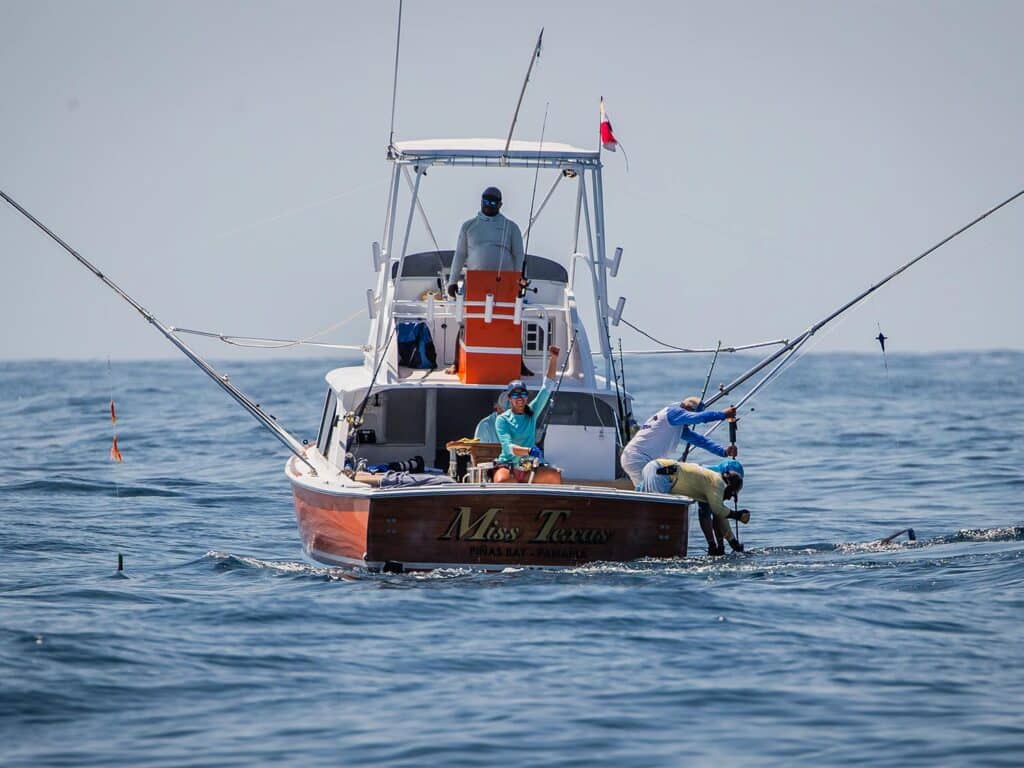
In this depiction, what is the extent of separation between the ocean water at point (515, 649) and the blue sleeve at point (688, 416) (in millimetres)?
1259

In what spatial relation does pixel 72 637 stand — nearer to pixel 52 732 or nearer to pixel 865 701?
pixel 52 732

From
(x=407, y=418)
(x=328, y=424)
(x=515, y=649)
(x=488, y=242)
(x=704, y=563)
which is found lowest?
(x=515, y=649)

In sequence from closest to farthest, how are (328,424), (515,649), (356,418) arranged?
(515,649) → (356,418) → (328,424)

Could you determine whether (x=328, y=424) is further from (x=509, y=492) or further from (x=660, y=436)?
(x=509, y=492)

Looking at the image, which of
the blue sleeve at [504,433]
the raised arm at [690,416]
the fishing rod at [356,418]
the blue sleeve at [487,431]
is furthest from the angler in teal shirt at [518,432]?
the fishing rod at [356,418]

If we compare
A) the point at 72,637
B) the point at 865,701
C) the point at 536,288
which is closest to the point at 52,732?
the point at 72,637

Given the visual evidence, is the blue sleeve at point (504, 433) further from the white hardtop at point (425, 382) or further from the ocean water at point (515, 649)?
the ocean water at point (515, 649)

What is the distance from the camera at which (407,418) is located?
1738cm

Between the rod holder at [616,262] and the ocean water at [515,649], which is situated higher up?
the rod holder at [616,262]

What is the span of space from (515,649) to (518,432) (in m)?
3.70

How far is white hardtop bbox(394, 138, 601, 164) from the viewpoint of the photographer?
1678 centimetres

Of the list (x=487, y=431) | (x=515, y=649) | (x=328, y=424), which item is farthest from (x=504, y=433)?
(x=515, y=649)

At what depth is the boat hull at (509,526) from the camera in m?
13.6

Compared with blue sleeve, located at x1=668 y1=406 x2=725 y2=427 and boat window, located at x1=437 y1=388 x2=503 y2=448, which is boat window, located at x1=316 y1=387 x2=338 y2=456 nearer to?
boat window, located at x1=437 y1=388 x2=503 y2=448
